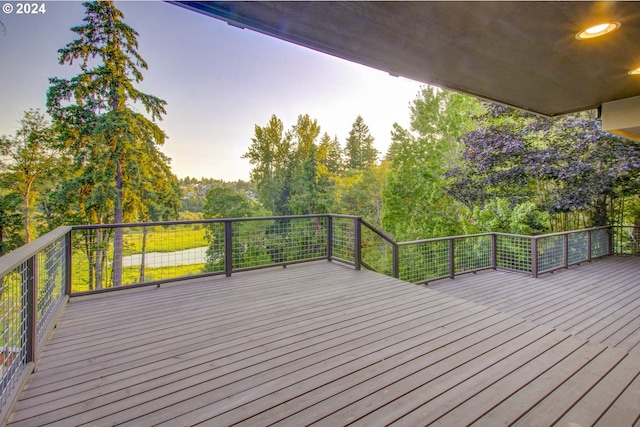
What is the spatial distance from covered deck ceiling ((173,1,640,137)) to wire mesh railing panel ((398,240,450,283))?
3449mm

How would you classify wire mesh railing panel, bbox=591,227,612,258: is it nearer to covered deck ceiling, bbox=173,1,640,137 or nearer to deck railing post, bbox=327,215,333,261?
covered deck ceiling, bbox=173,1,640,137

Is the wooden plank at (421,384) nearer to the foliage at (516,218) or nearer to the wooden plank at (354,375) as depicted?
the wooden plank at (354,375)

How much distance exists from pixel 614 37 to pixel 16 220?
18.3m

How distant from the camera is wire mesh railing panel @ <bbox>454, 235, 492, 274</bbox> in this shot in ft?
20.0

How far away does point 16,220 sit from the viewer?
12.9 m

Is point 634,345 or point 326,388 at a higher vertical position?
point 326,388

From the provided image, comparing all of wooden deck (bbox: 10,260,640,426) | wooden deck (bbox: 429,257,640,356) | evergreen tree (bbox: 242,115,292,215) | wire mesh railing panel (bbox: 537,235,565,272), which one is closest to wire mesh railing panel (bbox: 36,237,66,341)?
wooden deck (bbox: 10,260,640,426)

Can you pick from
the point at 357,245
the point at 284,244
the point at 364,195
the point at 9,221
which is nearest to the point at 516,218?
the point at 357,245

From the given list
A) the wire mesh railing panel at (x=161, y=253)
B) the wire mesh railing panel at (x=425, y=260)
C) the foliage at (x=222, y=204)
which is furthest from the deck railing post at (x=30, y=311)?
the foliage at (x=222, y=204)

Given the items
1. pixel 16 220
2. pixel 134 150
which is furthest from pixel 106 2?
pixel 16 220

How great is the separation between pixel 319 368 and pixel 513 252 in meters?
5.63

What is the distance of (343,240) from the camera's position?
5230mm

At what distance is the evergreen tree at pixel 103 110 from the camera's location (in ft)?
36.7

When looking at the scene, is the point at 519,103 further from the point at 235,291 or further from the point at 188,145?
the point at 188,145
